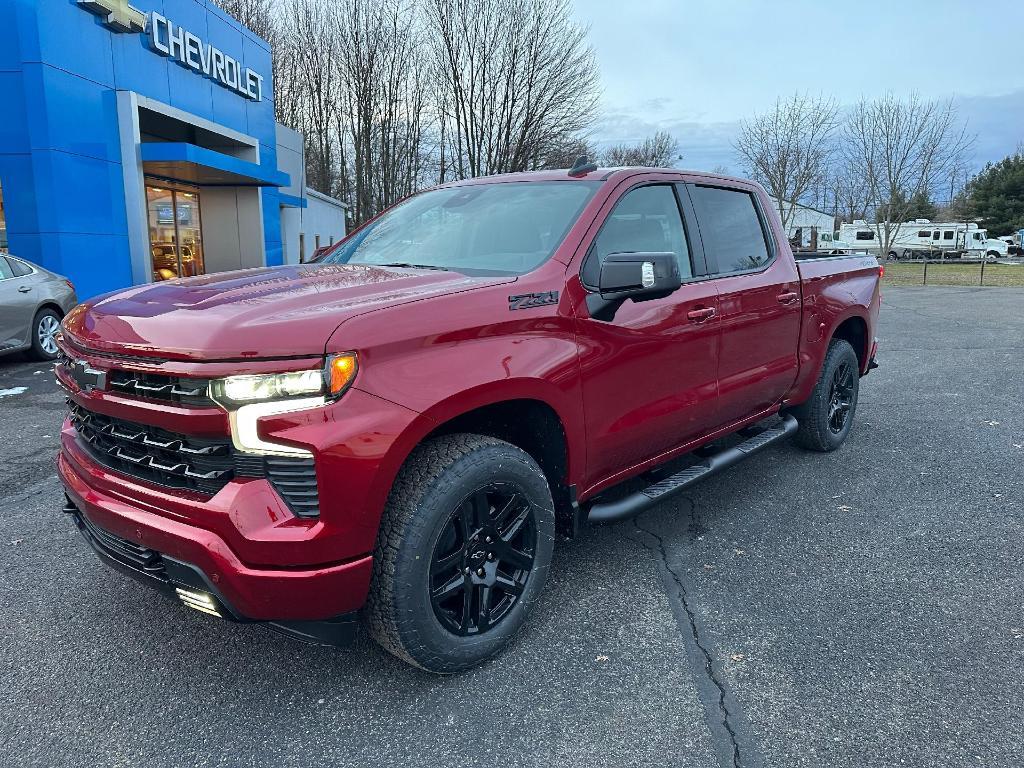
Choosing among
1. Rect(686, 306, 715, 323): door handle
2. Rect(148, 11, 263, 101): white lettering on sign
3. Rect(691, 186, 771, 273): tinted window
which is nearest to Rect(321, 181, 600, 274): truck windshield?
Rect(686, 306, 715, 323): door handle

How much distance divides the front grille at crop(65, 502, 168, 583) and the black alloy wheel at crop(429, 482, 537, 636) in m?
0.87

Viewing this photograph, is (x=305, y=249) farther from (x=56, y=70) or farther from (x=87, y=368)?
(x=87, y=368)

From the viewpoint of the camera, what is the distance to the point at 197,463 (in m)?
2.23

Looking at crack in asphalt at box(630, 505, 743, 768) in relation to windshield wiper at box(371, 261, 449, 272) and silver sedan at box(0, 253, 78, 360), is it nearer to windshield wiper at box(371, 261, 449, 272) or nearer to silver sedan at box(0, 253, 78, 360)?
windshield wiper at box(371, 261, 449, 272)

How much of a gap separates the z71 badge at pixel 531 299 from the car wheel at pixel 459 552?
0.50m

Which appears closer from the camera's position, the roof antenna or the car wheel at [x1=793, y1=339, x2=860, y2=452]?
the roof antenna

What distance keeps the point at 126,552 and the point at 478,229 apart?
78.1 inches

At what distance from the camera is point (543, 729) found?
2.36 metres

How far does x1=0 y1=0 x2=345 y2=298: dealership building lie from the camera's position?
12.6 m

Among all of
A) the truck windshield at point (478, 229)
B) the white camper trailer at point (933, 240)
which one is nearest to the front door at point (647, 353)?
the truck windshield at point (478, 229)

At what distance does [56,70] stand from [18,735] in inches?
544

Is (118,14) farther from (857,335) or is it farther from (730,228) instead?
(857,335)

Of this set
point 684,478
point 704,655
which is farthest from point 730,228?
point 704,655

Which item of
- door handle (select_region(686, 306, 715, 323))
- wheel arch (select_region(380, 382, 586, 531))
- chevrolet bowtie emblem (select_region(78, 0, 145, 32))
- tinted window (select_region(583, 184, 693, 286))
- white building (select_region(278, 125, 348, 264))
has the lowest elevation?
wheel arch (select_region(380, 382, 586, 531))
